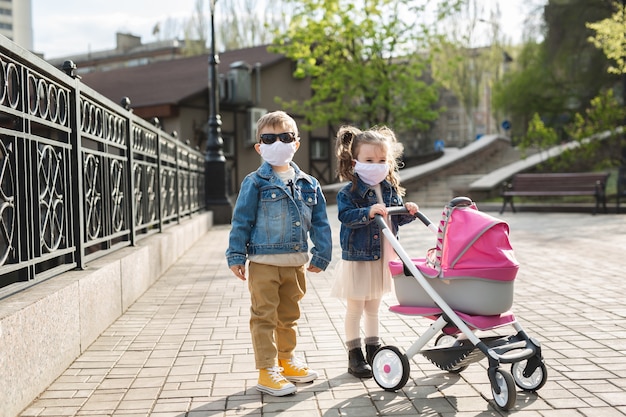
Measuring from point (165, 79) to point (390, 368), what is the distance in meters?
27.5

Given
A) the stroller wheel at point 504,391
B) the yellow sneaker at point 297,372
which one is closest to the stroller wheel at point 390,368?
the yellow sneaker at point 297,372

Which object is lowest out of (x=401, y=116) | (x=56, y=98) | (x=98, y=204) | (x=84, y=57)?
(x=98, y=204)

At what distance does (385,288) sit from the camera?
4.20 metres

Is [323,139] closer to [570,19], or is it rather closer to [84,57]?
[570,19]

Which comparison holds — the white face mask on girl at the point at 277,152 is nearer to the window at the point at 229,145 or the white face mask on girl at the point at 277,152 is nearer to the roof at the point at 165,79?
the roof at the point at 165,79

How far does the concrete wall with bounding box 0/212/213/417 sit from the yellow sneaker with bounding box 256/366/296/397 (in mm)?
1180

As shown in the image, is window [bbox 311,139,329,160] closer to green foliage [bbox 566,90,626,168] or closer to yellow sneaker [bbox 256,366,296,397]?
green foliage [bbox 566,90,626,168]

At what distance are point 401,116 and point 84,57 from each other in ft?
157

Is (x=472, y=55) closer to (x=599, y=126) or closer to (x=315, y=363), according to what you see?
(x=599, y=126)

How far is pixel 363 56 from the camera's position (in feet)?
91.1

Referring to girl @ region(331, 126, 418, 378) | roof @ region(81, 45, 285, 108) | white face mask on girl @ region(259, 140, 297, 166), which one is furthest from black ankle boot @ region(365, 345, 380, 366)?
roof @ region(81, 45, 285, 108)

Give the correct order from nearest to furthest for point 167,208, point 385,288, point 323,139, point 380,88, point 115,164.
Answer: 1. point 385,288
2. point 115,164
3. point 167,208
4. point 380,88
5. point 323,139

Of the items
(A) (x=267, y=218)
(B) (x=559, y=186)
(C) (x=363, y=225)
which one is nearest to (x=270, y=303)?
(A) (x=267, y=218)

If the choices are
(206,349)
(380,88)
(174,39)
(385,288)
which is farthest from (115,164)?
(174,39)
